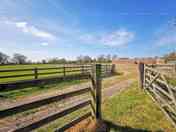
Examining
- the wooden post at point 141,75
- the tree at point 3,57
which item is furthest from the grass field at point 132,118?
the tree at point 3,57

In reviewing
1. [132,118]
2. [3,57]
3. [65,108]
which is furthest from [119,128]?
[3,57]

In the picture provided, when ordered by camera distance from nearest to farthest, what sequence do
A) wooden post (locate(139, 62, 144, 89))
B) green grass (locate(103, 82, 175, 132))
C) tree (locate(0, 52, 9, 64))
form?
green grass (locate(103, 82, 175, 132)) → wooden post (locate(139, 62, 144, 89)) → tree (locate(0, 52, 9, 64))

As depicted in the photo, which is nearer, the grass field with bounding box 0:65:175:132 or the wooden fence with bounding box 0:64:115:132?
the wooden fence with bounding box 0:64:115:132

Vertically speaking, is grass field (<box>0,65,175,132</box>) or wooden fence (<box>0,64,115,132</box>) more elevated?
wooden fence (<box>0,64,115,132</box>)

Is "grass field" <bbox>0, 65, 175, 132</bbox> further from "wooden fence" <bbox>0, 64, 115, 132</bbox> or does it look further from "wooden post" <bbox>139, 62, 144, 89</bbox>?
"wooden post" <bbox>139, 62, 144, 89</bbox>

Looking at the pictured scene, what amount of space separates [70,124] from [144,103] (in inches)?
137

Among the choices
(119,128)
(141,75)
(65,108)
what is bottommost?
(119,128)

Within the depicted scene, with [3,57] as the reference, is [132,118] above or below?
below

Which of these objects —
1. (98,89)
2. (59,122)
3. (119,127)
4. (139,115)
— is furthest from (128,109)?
(59,122)

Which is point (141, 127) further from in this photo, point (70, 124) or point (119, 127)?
point (70, 124)

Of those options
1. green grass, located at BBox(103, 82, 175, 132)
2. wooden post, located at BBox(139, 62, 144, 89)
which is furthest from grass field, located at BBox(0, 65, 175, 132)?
wooden post, located at BBox(139, 62, 144, 89)

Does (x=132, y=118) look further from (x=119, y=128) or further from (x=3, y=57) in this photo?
(x=3, y=57)

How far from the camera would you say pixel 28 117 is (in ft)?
14.6

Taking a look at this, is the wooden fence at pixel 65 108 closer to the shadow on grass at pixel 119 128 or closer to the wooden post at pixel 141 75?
the shadow on grass at pixel 119 128
